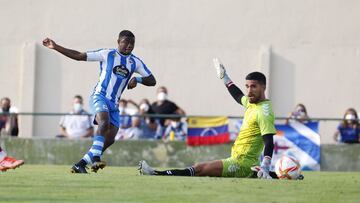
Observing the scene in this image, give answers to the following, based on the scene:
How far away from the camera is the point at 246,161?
16719mm

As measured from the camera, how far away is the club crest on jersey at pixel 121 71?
1789 cm

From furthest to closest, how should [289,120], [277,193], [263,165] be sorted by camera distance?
[289,120] < [263,165] < [277,193]

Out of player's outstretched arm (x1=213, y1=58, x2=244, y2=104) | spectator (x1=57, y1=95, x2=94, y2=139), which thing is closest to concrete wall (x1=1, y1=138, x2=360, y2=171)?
spectator (x1=57, y1=95, x2=94, y2=139)

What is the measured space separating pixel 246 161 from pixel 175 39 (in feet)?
57.9

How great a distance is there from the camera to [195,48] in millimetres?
34125

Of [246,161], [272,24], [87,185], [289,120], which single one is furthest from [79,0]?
[87,185]

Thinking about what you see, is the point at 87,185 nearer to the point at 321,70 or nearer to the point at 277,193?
the point at 277,193

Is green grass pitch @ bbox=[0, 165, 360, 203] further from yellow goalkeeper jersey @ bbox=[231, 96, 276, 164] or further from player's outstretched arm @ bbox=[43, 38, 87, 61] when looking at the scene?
player's outstretched arm @ bbox=[43, 38, 87, 61]

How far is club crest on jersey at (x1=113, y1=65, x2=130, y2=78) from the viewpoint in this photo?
17891mm

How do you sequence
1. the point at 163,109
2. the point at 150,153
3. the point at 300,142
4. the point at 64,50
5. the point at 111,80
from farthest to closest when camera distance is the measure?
1. the point at 163,109
2. the point at 150,153
3. the point at 300,142
4. the point at 111,80
5. the point at 64,50

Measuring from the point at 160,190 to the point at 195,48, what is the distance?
21.1 m

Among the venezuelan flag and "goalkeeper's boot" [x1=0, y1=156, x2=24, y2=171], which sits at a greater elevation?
the venezuelan flag

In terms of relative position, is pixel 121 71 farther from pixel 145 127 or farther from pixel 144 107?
pixel 144 107

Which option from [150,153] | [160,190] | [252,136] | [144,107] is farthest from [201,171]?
[144,107]
